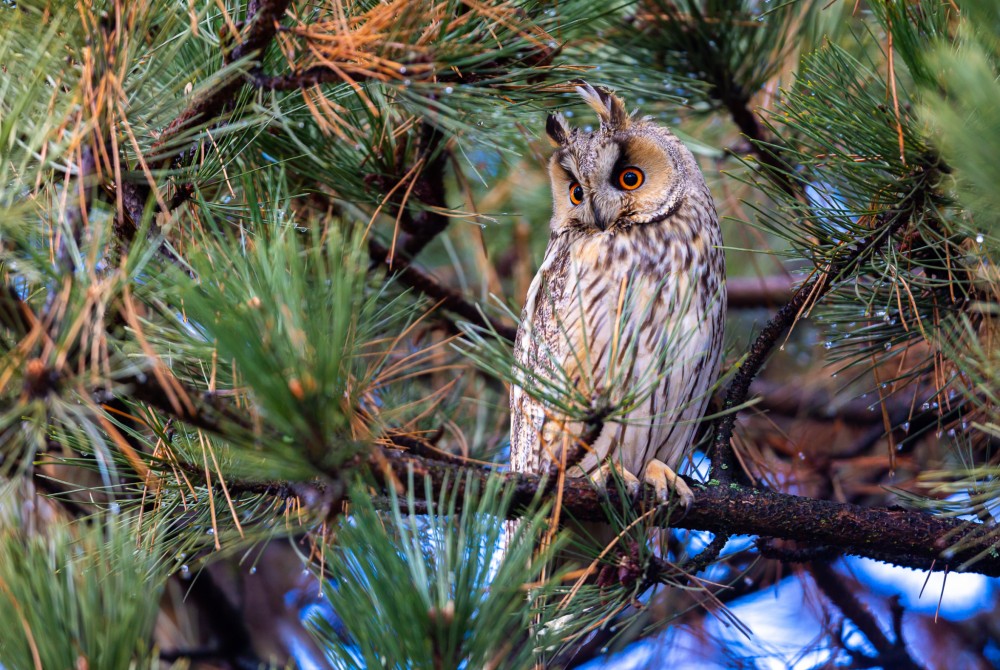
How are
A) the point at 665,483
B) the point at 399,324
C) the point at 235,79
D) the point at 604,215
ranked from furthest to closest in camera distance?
the point at 399,324, the point at 604,215, the point at 665,483, the point at 235,79

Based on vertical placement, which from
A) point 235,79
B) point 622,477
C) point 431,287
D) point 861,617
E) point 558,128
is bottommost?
point 861,617

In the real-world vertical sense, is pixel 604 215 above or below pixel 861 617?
above

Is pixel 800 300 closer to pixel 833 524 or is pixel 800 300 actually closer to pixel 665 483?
pixel 833 524

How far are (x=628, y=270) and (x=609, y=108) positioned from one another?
1.18ft

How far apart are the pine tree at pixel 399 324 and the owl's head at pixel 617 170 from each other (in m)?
0.11

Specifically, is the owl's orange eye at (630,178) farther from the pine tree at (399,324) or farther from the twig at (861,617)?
the twig at (861,617)

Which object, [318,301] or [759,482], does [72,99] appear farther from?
[759,482]

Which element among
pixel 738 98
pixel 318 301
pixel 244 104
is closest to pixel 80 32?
pixel 244 104

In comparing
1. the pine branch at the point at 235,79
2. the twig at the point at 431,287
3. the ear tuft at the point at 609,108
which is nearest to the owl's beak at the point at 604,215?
the ear tuft at the point at 609,108

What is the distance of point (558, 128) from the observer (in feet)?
6.06

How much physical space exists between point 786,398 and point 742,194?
620mm

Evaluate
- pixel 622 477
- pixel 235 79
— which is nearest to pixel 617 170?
pixel 622 477

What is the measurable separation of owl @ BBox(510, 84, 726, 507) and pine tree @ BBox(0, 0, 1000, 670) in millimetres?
130

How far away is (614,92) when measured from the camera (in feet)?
5.72
